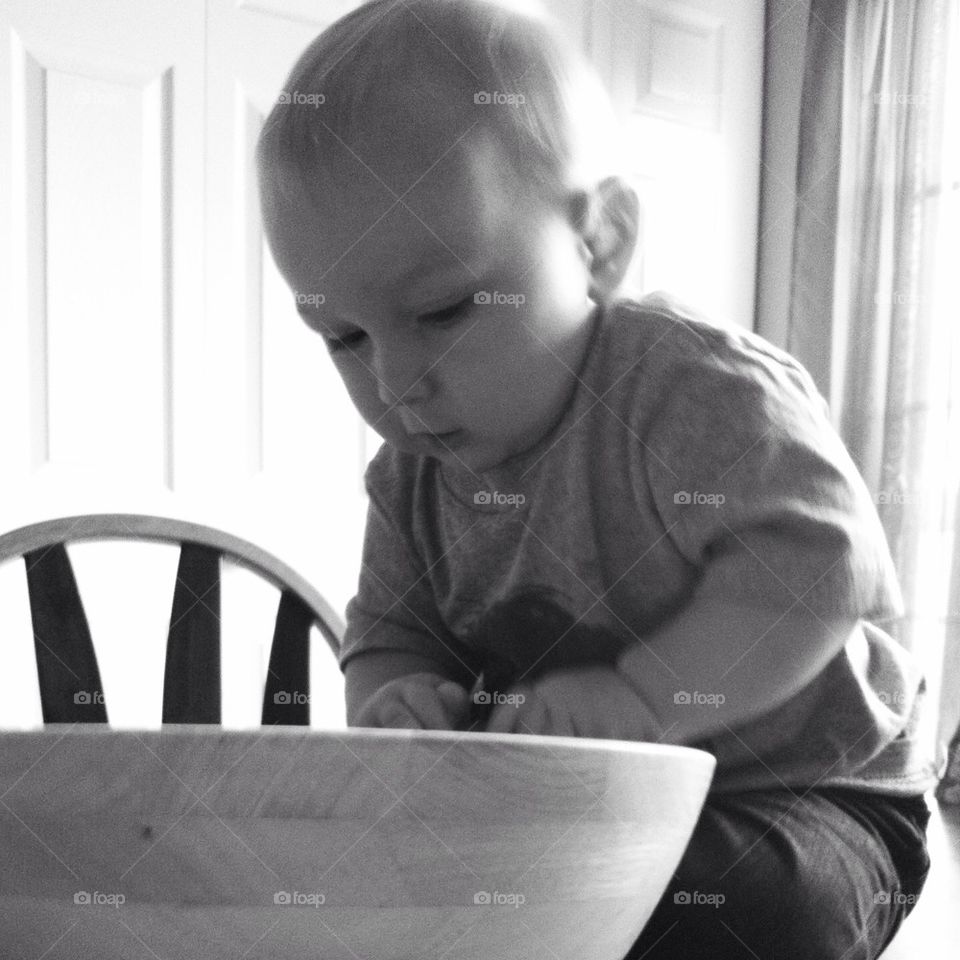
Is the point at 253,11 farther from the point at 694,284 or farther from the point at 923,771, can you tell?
the point at 923,771

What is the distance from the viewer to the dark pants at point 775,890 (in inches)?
16.1

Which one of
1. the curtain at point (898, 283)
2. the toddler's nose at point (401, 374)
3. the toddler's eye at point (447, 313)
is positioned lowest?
the curtain at point (898, 283)

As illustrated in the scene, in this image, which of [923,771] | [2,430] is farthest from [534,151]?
[2,430]

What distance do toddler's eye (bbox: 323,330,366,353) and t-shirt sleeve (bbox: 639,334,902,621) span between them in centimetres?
14

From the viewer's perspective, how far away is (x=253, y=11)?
1.99m

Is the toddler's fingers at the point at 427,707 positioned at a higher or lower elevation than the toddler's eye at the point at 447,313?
lower

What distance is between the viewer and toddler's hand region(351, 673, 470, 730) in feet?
1.81
